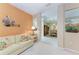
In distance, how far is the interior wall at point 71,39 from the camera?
237 cm

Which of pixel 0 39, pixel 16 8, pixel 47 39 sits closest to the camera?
pixel 0 39

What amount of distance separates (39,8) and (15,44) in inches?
35.1

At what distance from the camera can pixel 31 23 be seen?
2.45 m

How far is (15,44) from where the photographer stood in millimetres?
2326

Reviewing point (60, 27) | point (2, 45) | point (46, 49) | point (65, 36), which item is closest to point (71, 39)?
point (65, 36)

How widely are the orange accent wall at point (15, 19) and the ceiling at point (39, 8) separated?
91 mm

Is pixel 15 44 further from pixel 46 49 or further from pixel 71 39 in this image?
pixel 71 39

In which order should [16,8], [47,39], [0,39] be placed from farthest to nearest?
1. [47,39]
2. [16,8]
3. [0,39]

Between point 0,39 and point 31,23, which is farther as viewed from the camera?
point 31,23

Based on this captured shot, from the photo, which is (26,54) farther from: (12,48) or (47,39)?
(47,39)

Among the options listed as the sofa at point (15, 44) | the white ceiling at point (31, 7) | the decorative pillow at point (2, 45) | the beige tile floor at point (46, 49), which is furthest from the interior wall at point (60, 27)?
the decorative pillow at point (2, 45)

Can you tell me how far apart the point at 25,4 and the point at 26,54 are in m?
1.00

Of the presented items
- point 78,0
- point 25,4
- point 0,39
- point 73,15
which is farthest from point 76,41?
point 0,39

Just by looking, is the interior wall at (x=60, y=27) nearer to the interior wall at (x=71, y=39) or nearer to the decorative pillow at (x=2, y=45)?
the interior wall at (x=71, y=39)
